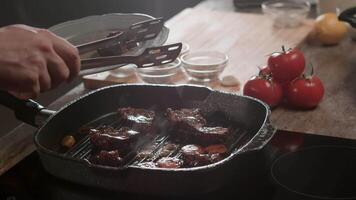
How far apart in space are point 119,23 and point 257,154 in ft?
2.44

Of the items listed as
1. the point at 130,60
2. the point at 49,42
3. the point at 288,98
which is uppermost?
the point at 49,42

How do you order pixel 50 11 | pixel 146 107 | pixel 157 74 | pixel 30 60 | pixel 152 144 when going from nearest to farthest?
pixel 30 60 → pixel 152 144 → pixel 146 107 → pixel 157 74 → pixel 50 11

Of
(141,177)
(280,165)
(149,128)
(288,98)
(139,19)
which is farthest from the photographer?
(139,19)

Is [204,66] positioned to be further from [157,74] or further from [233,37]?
[233,37]

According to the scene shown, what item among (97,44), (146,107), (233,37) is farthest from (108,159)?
(233,37)

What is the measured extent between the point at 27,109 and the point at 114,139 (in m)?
0.23

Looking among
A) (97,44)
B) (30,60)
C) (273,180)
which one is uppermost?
(30,60)

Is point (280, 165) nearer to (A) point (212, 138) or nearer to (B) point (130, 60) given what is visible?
(A) point (212, 138)

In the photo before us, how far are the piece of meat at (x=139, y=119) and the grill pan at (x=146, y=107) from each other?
62mm

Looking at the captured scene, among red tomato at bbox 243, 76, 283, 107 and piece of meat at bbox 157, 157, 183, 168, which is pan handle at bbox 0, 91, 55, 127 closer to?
piece of meat at bbox 157, 157, 183, 168

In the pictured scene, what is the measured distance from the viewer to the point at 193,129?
1209mm

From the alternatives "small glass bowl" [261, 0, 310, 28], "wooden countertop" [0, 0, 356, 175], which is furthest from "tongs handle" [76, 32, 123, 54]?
"small glass bowl" [261, 0, 310, 28]

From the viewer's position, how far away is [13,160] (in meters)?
1.31

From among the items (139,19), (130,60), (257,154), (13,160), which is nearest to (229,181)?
(257,154)
